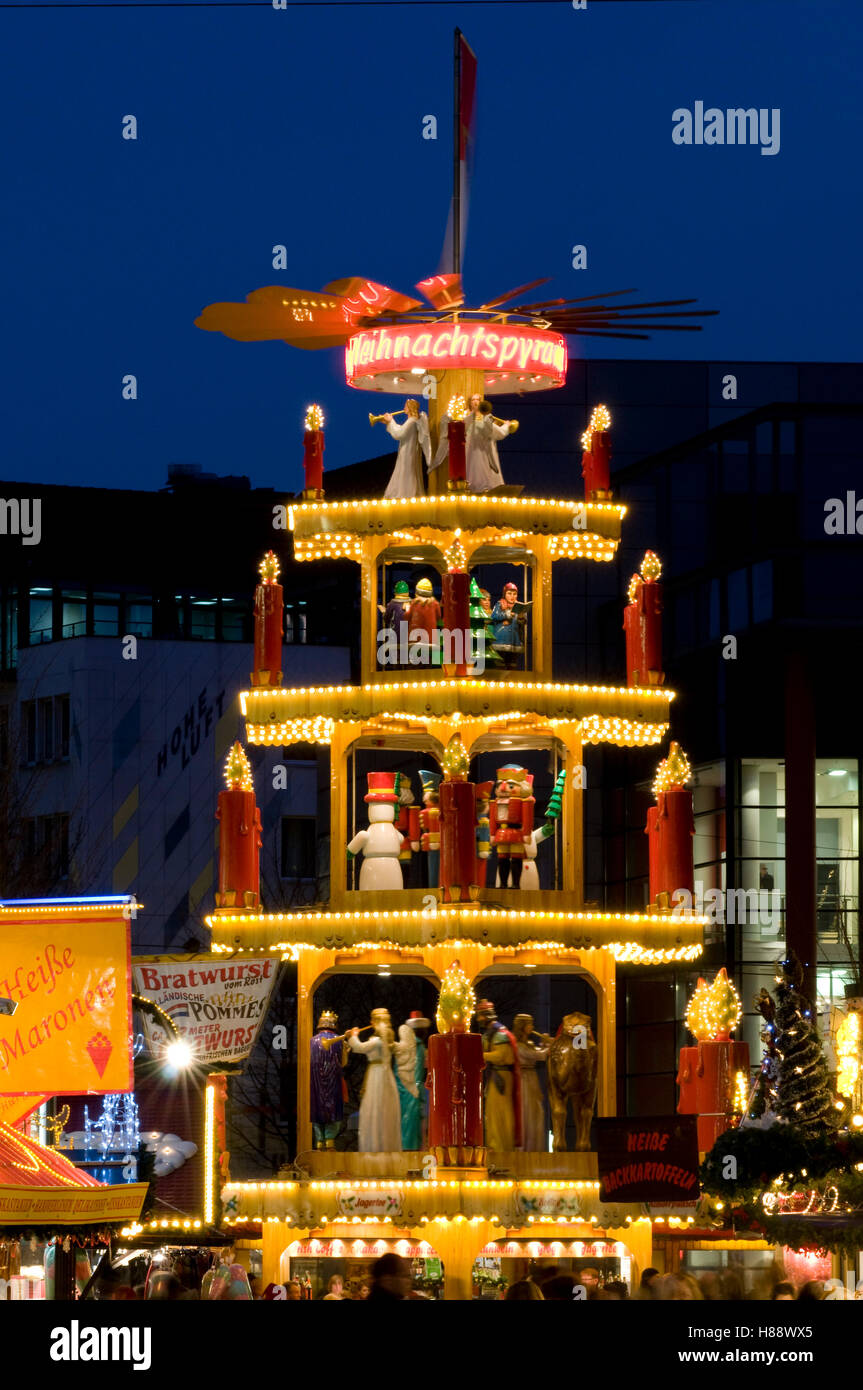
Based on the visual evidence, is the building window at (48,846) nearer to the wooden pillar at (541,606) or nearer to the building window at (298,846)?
the building window at (298,846)

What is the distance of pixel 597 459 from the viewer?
→ 42.2 metres

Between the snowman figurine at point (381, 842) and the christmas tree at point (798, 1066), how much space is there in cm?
1038

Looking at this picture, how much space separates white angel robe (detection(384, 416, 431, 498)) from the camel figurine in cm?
822

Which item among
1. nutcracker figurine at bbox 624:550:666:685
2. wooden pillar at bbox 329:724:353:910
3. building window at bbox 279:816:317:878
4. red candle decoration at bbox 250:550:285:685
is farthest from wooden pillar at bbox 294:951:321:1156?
building window at bbox 279:816:317:878

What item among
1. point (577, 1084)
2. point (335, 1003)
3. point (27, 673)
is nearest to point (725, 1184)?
point (577, 1084)

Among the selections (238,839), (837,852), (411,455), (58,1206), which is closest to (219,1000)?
(238,839)

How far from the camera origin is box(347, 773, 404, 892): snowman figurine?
4041 cm

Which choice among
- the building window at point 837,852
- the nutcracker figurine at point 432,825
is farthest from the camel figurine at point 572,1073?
the building window at point 837,852

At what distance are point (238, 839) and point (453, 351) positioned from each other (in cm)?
779

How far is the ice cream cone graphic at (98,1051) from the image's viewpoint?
1291 inches

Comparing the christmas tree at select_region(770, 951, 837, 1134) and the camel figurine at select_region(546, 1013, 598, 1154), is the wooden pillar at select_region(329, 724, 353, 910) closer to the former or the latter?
the camel figurine at select_region(546, 1013, 598, 1154)

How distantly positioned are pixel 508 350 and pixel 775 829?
1195 inches

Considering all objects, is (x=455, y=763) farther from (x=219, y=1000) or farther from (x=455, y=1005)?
(x=219, y=1000)

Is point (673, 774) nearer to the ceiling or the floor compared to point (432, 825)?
nearer to the ceiling
